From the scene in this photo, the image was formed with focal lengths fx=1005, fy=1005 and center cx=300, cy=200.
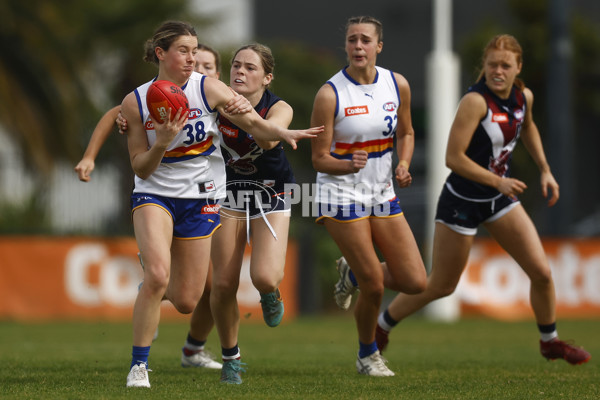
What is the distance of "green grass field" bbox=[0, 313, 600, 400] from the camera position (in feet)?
21.4

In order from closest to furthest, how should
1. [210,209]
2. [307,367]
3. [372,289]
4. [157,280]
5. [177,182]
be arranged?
[157,280] < [177,182] < [210,209] < [372,289] < [307,367]

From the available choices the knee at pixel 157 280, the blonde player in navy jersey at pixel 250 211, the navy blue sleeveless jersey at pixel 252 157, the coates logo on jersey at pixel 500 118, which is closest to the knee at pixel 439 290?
the coates logo on jersey at pixel 500 118

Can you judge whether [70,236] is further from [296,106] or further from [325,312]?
[296,106]

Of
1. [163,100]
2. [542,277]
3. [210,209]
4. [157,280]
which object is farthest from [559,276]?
[163,100]

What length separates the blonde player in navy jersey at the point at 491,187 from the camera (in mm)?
7891

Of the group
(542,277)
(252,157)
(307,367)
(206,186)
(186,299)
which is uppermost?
(252,157)

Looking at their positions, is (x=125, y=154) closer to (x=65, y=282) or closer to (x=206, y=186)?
(x=65, y=282)

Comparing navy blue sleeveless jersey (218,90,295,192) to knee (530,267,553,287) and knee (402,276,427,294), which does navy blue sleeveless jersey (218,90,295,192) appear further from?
knee (530,267,553,287)

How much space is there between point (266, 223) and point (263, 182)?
0.35 meters

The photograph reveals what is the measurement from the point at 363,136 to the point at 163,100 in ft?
5.89

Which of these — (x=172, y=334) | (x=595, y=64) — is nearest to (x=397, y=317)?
(x=172, y=334)

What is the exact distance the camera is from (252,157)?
734cm

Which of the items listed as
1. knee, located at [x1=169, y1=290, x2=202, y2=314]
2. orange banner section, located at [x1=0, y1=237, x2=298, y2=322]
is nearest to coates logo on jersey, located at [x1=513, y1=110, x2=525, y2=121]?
knee, located at [x1=169, y1=290, x2=202, y2=314]

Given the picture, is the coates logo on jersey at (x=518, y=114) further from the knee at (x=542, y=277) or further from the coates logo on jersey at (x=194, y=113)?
the coates logo on jersey at (x=194, y=113)
